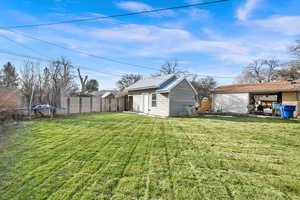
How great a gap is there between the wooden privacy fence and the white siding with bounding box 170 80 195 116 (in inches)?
300

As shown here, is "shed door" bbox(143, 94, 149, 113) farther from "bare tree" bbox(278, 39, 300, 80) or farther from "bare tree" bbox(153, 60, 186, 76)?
"bare tree" bbox(153, 60, 186, 76)

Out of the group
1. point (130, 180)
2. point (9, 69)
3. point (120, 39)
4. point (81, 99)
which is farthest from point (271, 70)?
point (9, 69)

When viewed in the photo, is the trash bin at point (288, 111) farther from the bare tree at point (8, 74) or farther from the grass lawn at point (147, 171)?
the bare tree at point (8, 74)

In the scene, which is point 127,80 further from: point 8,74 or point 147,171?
point 147,171

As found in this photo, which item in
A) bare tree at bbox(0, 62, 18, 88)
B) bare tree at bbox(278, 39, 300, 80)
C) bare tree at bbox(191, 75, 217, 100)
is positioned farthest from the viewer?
bare tree at bbox(191, 75, 217, 100)

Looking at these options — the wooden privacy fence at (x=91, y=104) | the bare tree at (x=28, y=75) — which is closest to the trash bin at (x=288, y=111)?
the wooden privacy fence at (x=91, y=104)

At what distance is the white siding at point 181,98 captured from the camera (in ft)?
37.4

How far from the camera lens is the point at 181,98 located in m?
11.9

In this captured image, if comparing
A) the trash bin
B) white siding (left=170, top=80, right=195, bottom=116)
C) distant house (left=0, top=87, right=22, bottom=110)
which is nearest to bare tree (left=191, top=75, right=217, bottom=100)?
white siding (left=170, top=80, right=195, bottom=116)

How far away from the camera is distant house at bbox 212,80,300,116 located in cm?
1184

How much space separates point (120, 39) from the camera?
41.1 feet

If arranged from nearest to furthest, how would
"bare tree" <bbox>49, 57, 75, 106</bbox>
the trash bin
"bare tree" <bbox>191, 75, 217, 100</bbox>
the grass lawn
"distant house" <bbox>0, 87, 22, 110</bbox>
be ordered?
the grass lawn, "distant house" <bbox>0, 87, 22, 110</bbox>, the trash bin, "bare tree" <bbox>49, 57, 75, 106</bbox>, "bare tree" <bbox>191, 75, 217, 100</bbox>

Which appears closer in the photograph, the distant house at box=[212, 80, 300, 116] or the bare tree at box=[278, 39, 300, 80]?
the distant house at box=[212, 80, 300, 116]

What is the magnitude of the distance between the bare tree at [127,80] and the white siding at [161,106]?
22.2 metres
